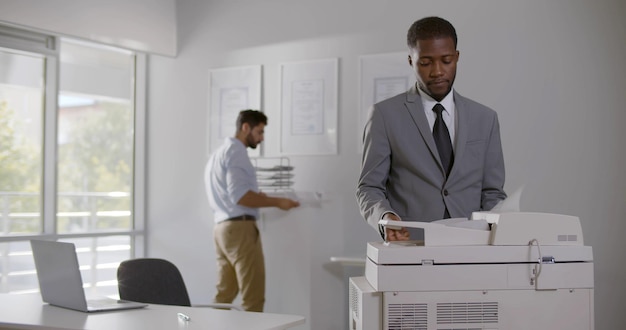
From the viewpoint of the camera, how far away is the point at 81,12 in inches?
237

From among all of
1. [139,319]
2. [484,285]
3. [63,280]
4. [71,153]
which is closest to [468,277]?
[484,285]

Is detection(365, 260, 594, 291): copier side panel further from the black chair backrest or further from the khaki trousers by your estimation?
the khaki trousers

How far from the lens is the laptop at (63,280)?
9.77 ft

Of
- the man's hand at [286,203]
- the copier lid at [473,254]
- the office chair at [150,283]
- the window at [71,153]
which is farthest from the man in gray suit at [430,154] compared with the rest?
the window at [71,153]

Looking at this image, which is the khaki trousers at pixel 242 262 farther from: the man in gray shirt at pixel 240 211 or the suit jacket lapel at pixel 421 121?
the suit jacket lapel at pixel 421 121

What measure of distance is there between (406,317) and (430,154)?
0.73 metres

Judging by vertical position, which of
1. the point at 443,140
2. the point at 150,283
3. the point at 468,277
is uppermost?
the point at 443,140

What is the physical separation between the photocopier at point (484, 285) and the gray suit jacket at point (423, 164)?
0.49 m

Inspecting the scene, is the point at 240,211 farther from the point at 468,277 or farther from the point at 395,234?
the point at 468,277

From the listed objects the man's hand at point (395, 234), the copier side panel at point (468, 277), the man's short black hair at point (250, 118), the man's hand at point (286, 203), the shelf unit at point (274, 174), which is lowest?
the copier side panel at point (468, 277)

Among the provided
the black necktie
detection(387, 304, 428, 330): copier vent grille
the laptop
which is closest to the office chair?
the laptop

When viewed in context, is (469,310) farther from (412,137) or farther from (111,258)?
(111,258)

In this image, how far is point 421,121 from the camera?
254 centimetres

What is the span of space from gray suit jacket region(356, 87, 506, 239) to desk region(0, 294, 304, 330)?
0.62m
